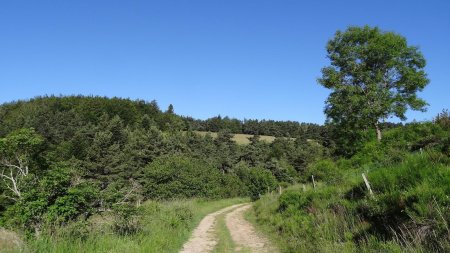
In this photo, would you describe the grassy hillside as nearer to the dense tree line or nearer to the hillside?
the hillside

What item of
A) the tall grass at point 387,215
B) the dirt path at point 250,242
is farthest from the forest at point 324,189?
the dirt path at point 250,242

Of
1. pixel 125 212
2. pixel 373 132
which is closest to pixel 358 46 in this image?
pixel 373 132

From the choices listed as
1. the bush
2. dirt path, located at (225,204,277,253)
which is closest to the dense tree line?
the bush

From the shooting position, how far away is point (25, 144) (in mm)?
31688

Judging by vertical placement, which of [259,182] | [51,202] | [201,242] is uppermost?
[51,202]

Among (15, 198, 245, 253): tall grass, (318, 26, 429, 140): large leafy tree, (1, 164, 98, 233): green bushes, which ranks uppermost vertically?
(318, 26, 429, 140): large leafy tree

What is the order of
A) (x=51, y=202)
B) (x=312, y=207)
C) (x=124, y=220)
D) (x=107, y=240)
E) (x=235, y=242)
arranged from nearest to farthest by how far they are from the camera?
(x=107, y=240), (x=51, y=202), (x=124, y=220), (x=312, y=207), (x=235, y=242)

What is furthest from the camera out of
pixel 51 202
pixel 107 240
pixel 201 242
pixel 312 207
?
pixel 201 242

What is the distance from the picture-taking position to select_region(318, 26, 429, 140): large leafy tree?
2770 cm

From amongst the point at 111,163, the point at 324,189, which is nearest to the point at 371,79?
the point at 324,189

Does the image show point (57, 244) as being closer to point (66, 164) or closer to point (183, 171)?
point (66, 164)

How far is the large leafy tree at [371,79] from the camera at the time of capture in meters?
27.7

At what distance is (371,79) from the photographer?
2838 cm

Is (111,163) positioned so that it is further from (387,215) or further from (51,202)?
(387,215)
